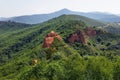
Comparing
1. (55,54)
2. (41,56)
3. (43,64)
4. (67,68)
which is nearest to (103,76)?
(67,68)

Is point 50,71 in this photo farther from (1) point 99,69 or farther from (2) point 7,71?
(2) point 7,71

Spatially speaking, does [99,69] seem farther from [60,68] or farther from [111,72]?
[60,68]

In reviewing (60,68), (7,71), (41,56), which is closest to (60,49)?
(41,56)

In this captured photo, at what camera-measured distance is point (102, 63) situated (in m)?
100

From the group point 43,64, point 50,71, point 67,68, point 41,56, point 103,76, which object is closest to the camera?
point 103,76

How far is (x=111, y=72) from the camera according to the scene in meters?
99.1

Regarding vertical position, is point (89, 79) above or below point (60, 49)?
above

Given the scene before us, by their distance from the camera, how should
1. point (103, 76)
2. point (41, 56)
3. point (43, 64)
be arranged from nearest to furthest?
point (103, 76) → point (43, 64) → point (41, 56)

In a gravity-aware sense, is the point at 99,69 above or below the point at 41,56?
above

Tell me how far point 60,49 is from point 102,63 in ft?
326

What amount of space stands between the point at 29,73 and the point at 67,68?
20481 millimetres

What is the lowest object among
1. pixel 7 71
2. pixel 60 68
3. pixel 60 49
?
pixel 7 71

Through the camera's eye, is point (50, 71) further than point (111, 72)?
Yes

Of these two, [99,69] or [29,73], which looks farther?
[29,73]
